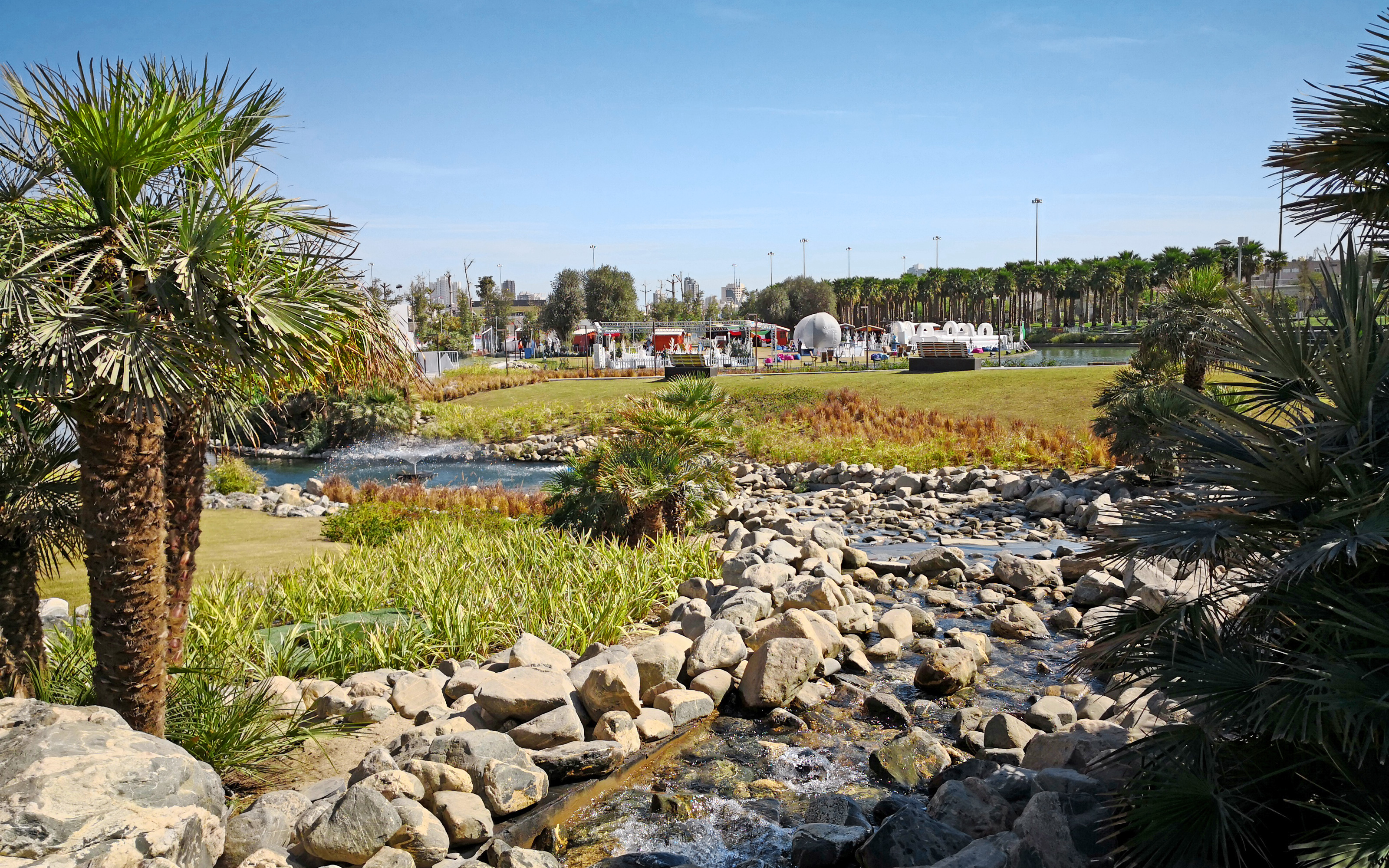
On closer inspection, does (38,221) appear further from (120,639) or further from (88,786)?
(88,786)

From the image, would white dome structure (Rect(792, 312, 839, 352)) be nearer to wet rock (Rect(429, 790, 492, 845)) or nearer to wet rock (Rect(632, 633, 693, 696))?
wet rock (Rect(632, 633, 693, 696))

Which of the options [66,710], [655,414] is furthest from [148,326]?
[655,414]

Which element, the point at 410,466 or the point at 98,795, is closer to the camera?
the point at 98,795

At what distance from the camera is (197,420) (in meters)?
6.46

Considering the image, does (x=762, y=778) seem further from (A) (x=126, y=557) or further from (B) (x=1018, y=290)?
(B) (x=1018, y=290)

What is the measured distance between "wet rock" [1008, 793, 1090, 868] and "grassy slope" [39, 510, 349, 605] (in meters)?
9.33

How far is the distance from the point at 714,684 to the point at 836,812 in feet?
7.32

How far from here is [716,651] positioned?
854 cm

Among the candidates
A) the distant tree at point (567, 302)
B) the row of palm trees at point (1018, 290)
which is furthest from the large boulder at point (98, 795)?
the row of palm trees at point (1018, 290)

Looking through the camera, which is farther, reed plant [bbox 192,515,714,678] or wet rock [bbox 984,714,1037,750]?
reed plant [bbox 192,515,714,678]

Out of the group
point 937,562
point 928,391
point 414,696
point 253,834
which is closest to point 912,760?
point 414,696

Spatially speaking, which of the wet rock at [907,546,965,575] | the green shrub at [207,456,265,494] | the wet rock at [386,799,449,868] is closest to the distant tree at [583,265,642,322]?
the green shrub at [207,456,265,494]

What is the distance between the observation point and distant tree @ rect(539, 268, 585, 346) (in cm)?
7425

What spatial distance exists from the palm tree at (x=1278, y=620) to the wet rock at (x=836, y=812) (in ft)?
7.07
